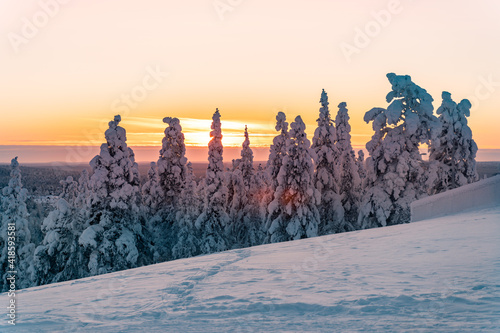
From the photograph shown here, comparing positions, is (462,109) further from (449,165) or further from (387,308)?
(387,308)

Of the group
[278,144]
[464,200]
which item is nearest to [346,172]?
[278,144]

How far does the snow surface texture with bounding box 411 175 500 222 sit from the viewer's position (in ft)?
59.5

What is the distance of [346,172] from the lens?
4159 cm

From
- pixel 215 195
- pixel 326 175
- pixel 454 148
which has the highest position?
pixel 454 148

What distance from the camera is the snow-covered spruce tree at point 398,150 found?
3031cm

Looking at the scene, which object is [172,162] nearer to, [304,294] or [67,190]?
[67,190]

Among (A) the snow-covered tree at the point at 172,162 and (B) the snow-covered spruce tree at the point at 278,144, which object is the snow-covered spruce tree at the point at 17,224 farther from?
(B) the snow-covered spruce tree at the point at 278,144

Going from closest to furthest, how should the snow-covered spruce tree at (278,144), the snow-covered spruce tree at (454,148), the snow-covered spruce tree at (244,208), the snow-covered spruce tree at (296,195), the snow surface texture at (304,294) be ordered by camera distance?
the snow surface texture at (304,294)
the snow-covered spruce tree at (454,148)
the snow-covered spruce tree at (296,195)
the snow-covered spruce tree at (278,144)
the snow-covered spruce tree at (244,208)

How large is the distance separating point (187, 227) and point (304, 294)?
121ft

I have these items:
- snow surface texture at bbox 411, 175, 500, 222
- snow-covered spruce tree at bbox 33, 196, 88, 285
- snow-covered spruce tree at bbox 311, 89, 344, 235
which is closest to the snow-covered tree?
snow-covered spruce tree at bbox 33, 196, 88, 285

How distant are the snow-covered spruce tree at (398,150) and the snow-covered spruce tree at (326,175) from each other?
628 centimetres

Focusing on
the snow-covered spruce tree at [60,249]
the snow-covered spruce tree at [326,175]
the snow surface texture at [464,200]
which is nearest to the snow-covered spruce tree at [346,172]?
the snow-covered spruce tree at [326,175]

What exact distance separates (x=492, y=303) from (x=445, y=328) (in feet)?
4.23

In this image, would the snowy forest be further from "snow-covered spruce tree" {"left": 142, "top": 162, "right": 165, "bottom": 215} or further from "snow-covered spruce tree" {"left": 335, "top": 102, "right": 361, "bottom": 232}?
"snow-covered spruce tree" {"left": 142, "top": 162, "right": 165, "bottom": 215}
